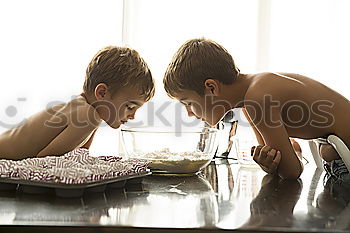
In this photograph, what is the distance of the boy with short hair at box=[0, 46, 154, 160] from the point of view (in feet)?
4.99

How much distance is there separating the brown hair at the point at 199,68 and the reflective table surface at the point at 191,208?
0.39 metres

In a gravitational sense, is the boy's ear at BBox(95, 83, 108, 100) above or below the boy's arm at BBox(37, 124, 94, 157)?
above

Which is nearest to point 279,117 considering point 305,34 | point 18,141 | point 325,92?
point 325,92

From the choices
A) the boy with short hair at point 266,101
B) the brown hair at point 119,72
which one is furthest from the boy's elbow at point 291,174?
the brown hair at point 119,72

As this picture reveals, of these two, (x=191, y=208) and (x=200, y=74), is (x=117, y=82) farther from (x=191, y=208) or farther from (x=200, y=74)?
(x=191, y=208)

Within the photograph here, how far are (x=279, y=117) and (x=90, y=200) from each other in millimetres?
587

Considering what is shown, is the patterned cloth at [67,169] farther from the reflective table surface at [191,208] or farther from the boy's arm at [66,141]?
the boy's arm at [66,141]

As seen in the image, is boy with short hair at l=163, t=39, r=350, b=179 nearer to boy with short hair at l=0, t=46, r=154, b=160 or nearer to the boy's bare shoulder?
the boy's bare shoulder

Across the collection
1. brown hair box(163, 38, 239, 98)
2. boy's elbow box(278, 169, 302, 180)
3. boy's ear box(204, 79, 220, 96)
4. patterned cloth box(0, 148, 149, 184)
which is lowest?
boy's elbow box(278, 169, 302, 180)

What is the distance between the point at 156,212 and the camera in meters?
0.85

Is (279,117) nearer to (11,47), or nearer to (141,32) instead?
(141,32)

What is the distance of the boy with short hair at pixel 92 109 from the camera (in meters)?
1.52

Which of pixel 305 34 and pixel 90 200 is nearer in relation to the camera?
pixel 90 200

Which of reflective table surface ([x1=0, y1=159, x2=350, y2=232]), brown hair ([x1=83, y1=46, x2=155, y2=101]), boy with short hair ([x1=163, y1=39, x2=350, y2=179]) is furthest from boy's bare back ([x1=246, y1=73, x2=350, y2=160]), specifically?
brown hair ([x1=83, y1=46, x2=155, y2=101])
